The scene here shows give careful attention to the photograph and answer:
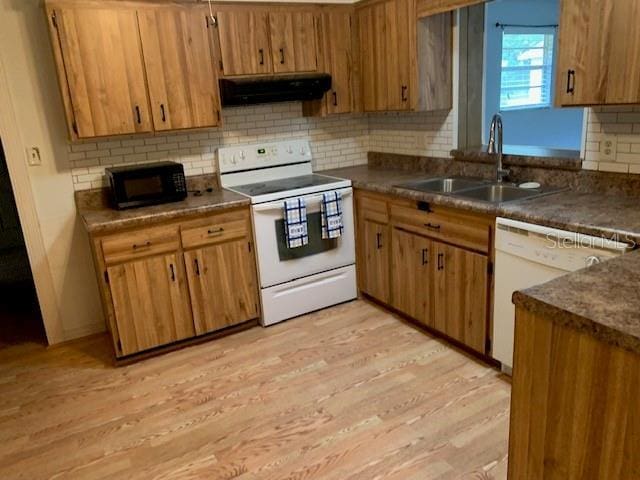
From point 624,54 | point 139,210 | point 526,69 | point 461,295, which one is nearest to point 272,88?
point 139,210

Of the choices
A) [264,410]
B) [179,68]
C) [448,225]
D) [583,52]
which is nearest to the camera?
[583,52]

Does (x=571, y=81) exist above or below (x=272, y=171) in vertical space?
above

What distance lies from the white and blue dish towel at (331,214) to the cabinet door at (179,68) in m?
0.92

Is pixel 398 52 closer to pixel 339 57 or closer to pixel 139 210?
pixel 339 57

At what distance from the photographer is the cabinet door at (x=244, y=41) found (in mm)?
3281

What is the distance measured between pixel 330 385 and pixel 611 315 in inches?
69.8

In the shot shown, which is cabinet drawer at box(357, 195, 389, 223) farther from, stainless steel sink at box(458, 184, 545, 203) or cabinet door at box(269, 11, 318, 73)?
cabinet door at box(269, 11, 318, 73)

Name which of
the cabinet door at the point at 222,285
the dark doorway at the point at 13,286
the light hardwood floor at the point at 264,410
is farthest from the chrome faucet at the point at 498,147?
the dark doorway at the point at 13,286

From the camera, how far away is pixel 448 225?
2814 millimetres

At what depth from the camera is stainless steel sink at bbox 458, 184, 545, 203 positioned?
2.92 metres

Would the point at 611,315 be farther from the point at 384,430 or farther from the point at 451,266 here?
the point at 451,266

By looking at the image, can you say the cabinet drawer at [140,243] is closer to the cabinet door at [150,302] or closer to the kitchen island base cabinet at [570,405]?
the cabinet door at [150,302]

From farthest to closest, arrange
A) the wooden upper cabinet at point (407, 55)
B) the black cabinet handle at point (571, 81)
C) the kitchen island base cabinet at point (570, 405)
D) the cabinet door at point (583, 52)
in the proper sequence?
the wooden upper cabinet at point (407, 55) → the black cabinet handle at point (571, 81) → the cabinet door at point (583, 52) → the kitchen island base cabinet at point (570, 405)

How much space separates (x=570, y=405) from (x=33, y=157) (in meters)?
3.23
